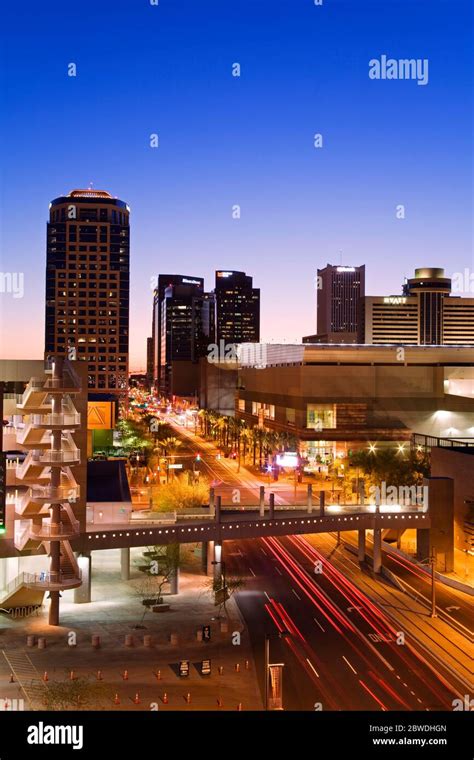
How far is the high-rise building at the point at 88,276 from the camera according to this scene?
132 metres

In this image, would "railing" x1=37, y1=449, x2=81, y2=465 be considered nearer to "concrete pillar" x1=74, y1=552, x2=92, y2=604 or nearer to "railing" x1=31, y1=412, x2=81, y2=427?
"railing" x1=31, y1=412, x2=81, y2=427

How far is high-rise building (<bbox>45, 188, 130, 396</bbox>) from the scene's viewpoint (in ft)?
431

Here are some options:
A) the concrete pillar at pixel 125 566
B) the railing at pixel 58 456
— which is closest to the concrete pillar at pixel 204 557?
the concrete pillar at pixel 125 566

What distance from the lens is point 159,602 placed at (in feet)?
108

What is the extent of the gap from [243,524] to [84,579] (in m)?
8.38

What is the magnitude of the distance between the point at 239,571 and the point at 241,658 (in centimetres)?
1252

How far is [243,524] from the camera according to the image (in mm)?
37281

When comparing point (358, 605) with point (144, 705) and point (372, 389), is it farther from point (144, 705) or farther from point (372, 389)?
point (372, 389)

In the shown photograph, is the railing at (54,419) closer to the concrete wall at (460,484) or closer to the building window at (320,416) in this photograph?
the concrete wall at (460,484)

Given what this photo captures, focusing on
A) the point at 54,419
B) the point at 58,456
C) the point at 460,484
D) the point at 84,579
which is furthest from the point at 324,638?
the point at 460,484

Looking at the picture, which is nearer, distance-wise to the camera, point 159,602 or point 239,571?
point 159,602
